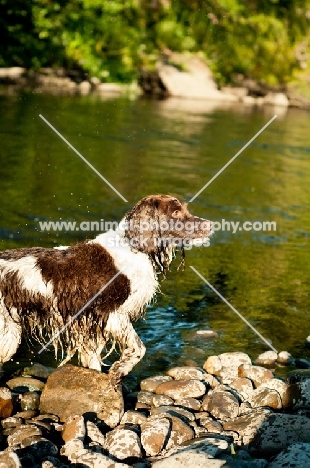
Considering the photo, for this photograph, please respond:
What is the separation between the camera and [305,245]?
10148mm

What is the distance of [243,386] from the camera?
5602 mm

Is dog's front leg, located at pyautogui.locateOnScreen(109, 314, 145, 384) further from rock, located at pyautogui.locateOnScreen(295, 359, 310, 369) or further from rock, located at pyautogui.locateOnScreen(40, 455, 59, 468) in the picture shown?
rock, located at pyautogui.locateOnScreen(295, 359, 310, 369)

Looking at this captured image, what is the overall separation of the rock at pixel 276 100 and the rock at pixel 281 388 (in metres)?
30.8

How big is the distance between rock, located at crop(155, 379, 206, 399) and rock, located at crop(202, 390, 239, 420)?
0.28 feet

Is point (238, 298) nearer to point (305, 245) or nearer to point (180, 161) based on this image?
point (305, 245)

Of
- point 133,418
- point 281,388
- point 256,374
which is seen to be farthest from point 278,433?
point 256,374

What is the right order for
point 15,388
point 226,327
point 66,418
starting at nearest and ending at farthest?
point 66,418, point 15,388, point 226,327

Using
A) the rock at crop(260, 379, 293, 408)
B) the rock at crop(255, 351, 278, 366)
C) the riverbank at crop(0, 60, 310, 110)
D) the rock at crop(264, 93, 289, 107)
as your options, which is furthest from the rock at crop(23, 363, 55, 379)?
the rock at crop(264, 93, 289, 107)

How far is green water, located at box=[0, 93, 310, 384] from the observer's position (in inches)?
274

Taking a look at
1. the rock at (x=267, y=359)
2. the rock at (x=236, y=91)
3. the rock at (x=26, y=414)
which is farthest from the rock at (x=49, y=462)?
the rock at (x=236, y=91)

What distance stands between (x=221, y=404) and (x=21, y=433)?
1.51 m

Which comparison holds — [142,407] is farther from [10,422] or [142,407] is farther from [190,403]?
[10,422]

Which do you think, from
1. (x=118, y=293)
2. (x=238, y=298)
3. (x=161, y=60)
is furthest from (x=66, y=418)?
(x=161, y=60)

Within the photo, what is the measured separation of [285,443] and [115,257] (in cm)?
173
